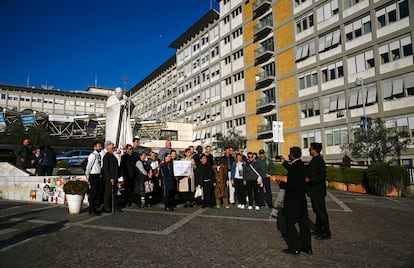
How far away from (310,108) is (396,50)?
9.95m

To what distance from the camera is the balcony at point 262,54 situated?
129 ft

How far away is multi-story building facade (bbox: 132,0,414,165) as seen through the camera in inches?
1037

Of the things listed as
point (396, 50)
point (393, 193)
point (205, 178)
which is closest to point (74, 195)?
point (205, 178)

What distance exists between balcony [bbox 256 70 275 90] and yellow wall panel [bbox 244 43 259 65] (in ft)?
9.32

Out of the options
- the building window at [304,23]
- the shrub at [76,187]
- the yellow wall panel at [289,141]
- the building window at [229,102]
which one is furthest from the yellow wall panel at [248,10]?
the shrub at [76,187]

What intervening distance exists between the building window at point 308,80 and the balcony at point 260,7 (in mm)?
11783

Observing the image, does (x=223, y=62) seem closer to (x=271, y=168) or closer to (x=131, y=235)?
(x=271, y=168)

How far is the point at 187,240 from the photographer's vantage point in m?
5.92

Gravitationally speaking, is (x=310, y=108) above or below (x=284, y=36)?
below

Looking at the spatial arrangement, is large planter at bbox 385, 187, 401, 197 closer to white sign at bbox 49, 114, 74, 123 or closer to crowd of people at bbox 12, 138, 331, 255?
crowd of people at bbox 12, 138, 331, 255

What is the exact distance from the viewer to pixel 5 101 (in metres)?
78.6

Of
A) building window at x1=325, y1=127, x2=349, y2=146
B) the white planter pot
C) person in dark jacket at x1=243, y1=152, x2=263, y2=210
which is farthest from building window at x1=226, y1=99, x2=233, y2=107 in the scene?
the white planter pot

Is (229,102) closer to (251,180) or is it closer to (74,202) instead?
(251,180)

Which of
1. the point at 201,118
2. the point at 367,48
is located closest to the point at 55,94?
the point at 201,118
